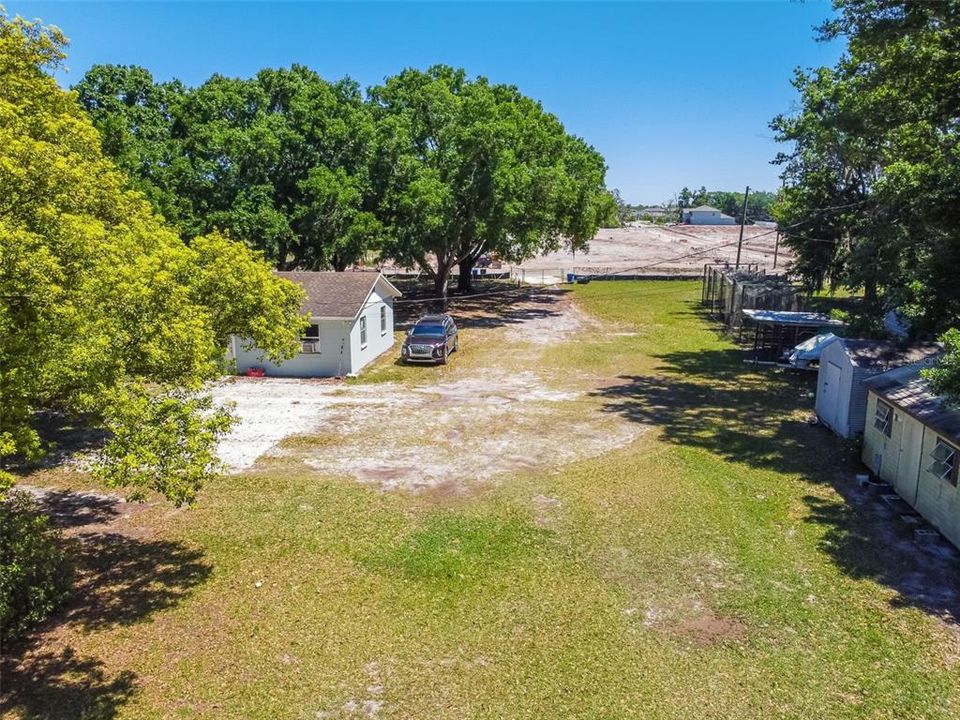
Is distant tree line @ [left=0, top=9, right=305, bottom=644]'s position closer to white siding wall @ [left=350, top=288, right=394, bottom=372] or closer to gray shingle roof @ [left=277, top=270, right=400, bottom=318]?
gray shingle roof @ [left=277, top=270, right=400, bottom=318]

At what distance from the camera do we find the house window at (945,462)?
12070 mm

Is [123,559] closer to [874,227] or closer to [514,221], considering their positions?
[874,227]

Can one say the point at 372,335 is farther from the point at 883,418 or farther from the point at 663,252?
the point at 663,252

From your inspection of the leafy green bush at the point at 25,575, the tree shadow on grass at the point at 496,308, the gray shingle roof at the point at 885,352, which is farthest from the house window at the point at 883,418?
the tree shadow on grass at the point at 496,308

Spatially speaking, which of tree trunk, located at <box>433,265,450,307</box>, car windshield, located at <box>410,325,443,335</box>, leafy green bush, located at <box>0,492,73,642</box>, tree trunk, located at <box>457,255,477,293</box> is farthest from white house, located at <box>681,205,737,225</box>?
leafy green bush, located at <box>0,492,73,642</box>

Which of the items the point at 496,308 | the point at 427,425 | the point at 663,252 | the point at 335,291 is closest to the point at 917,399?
the point at 427,425

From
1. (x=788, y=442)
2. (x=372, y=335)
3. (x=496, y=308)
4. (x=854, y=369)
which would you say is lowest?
(x=788, y=442)

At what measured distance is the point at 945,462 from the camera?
12.3m

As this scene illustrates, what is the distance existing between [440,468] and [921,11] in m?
16.1

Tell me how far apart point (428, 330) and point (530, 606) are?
1792 centimetres

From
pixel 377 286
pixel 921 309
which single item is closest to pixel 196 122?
pixel 377 286

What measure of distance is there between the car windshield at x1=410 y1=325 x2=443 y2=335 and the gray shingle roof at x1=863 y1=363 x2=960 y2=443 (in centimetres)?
1570

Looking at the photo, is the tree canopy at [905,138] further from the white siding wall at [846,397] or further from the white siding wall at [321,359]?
the white siding wall at [321,359]

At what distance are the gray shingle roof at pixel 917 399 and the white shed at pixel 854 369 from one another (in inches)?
27.1
